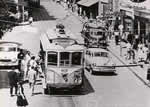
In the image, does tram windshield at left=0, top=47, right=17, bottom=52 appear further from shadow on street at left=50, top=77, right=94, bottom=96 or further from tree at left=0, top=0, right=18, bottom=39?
tree at left=0, top=0, right=18, bottom=39

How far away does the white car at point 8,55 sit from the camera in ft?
90.0

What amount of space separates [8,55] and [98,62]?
18.1 ft

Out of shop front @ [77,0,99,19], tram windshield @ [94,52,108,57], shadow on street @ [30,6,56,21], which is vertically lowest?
tram windshield @ [94,52,108,57]

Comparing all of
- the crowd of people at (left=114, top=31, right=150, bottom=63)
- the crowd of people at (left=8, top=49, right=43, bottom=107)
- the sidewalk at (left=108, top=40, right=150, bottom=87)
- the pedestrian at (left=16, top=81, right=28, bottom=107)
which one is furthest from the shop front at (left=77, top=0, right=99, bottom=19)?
the pedestrian at (left=16, top=81, right=28, bottom=107)

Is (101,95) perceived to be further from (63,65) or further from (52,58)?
(52,58)

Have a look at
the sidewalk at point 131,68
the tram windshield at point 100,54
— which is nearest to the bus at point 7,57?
the tram windshield at point 100,54

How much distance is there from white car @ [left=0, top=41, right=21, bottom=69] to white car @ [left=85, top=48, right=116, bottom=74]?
4477 millimetres

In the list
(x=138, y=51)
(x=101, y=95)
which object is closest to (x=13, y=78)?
(x=101, y=95)

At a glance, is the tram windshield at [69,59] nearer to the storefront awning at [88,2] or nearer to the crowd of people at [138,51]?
the crowd of people at [138,51]

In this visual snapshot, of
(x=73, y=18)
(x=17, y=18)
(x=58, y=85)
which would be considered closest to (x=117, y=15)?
(x=17, y=18)

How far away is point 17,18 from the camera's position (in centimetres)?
4803

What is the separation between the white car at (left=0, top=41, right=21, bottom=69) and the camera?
27438mm

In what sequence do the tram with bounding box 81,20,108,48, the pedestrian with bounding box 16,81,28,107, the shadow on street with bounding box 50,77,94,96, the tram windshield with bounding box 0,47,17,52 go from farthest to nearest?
1. the tram with bounding box 81,20,108,48
2. the tram windshield with bounding box 0,47,17,52
3. the shadow on street with bounding box 50,77,94,96
4. the pedestrian with bounding box 16,81,28,107

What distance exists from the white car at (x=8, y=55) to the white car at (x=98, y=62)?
14.7 ft
